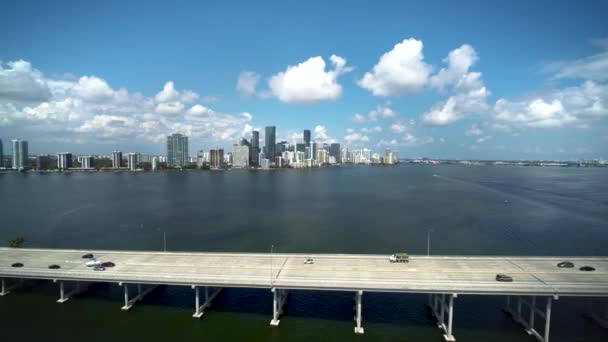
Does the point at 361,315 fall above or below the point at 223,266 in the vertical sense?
below

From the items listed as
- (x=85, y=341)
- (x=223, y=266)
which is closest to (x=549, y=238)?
(x=223, y=266)

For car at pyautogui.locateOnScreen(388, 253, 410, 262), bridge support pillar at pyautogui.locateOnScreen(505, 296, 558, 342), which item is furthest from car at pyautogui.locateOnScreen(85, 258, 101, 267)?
bridge support pillar at pyautogui.locateOnScreen(505, 296, 558, 342)

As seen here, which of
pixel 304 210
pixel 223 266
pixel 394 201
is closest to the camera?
pixel 223 266

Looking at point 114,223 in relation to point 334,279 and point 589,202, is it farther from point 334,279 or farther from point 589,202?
point 589,202

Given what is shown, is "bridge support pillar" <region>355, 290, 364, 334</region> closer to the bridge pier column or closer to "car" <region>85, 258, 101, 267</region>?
"car" <region>85, 258, 101, 267</region>

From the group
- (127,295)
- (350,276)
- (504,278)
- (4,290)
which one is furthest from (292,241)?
(4,290)

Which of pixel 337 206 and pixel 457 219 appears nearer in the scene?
pixel 457 219

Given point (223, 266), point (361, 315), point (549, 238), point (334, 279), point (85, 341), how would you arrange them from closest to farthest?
1. point (85, 341)
2. point (334, 279)
3. point (361, 315)
4. point (223, 266)
5. point (549, 238)
